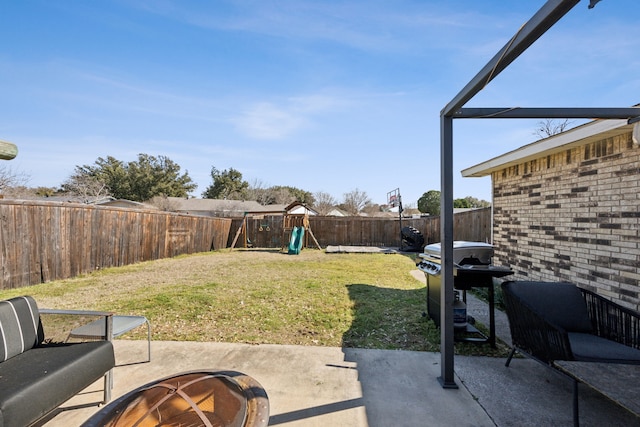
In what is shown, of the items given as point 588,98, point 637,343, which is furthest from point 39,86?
point 637,343

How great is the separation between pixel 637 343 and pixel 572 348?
23.8 inches

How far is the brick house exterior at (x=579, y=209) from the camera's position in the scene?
3312mm

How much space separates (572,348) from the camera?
233cm

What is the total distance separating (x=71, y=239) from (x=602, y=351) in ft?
32.5

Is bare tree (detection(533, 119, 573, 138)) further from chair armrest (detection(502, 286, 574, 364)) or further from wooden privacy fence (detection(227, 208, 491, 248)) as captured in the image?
chair armrest (detection(502, 286, 574, 364))

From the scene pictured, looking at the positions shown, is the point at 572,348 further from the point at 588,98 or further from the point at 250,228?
the point at 250,228

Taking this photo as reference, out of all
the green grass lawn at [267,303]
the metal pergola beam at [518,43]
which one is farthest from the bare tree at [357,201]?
the metal pergola beam at [518,43]

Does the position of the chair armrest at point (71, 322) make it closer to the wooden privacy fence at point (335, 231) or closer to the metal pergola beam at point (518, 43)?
the metal pergola beam at point (518, 43)

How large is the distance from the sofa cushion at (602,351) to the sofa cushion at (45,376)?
11.9 ft

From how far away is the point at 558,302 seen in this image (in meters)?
2.83

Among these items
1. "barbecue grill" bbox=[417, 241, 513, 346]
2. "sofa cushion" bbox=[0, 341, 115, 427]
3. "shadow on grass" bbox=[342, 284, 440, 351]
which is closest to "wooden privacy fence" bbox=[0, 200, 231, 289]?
"sofa cushion" bbox=[0, 341, 115, 427]

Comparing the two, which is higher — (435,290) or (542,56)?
(542,56)

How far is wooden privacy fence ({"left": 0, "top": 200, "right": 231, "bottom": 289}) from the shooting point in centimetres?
602

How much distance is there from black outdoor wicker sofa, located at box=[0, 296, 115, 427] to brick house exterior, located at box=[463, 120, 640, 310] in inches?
208
